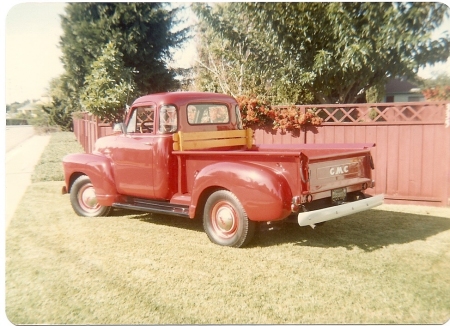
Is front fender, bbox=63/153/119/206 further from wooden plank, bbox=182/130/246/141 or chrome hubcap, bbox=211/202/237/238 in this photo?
chrome hubcap, bbox=211/202/237/238

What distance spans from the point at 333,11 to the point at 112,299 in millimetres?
5438

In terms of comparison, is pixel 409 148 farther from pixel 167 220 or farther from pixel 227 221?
pixel 167 220

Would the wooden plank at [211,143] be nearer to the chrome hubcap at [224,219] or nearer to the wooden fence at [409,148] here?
the chrome hubcap at [224,219]

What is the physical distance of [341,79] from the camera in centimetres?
840

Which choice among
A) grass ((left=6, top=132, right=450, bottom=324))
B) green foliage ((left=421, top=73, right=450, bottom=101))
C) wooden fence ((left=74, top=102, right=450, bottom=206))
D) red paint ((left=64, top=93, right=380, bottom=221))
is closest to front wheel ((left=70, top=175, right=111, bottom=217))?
red paint ((left=64, top=93, right=380, bottom=221))

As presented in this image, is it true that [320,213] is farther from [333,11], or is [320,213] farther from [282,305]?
[333,11]

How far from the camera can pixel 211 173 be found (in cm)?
499

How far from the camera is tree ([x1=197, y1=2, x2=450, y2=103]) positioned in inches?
225

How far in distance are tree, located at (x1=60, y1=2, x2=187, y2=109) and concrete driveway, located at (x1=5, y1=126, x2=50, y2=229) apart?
4.94 ft

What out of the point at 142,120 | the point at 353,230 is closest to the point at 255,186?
the point at 353,230

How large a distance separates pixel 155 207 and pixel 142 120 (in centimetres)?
135

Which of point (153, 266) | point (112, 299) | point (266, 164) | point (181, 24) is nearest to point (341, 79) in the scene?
point (181, 24)

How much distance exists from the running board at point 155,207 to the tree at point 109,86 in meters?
2.60

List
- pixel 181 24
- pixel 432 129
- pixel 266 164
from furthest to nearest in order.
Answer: pixel 432 129, pixel 181 24, pixel 266 164
